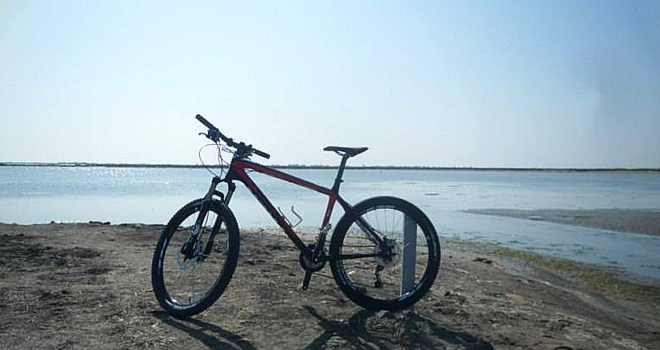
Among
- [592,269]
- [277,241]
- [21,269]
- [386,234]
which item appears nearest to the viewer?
[386,234]

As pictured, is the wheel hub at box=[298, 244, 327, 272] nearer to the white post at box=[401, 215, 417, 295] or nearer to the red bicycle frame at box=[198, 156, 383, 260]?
the red bicycle frame at box=[198, 156, 383, 260]

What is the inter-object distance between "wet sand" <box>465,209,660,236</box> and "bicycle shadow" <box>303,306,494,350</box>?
16.5 m

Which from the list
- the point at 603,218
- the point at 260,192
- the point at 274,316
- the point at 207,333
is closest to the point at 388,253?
the point at 274,316

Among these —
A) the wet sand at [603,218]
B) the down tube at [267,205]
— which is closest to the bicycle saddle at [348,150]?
the down tube at [267,205]

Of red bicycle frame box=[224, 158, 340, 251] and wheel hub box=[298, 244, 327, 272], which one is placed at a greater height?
red bicycle frame box=[224, 158, 340, 251]

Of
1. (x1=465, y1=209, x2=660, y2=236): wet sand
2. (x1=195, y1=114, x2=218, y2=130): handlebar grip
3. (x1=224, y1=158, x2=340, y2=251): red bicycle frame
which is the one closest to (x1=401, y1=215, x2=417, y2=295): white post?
(x1=224, y1=158, x2=340, y2=251): red bicycle frame

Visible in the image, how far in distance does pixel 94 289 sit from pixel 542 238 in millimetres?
14349

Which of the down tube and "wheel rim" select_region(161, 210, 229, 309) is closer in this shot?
"wheel rim" select_region(161, 210, 229, 309)

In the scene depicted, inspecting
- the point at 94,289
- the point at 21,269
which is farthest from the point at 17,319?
the point at 21,269

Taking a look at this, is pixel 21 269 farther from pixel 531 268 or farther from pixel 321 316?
pixel 531 268

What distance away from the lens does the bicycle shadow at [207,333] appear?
3.76 metres

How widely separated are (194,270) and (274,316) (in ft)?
4.43

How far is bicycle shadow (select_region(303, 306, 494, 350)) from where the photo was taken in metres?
3.86

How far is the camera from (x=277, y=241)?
33.0 ft
